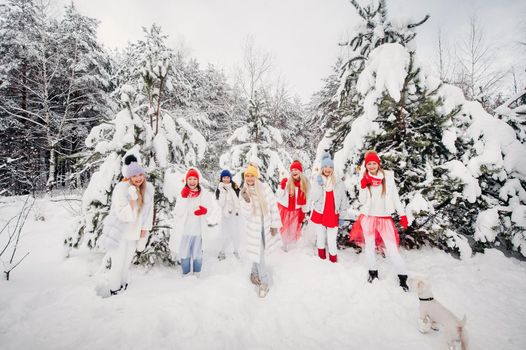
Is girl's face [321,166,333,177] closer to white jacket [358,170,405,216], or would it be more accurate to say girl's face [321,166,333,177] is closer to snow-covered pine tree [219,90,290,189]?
white jacket [358,170,405,216]

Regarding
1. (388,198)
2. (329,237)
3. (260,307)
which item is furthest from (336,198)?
(260,307)

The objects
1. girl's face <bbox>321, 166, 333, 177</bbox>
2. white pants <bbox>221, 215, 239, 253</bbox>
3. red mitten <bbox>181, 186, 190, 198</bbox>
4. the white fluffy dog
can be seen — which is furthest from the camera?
white pants <bbox>221, 215, 239, 253</bbox>

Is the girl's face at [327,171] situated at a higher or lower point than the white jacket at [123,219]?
higher

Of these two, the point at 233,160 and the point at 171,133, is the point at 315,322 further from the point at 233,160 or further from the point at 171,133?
the point at 233,160

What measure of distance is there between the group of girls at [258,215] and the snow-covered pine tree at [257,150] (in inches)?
99.1

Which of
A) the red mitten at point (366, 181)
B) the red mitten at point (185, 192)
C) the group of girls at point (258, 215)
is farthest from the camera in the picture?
the red mitten at point (185, 192)

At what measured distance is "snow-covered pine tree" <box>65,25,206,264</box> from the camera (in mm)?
4137

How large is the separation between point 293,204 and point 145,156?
10.7 ft

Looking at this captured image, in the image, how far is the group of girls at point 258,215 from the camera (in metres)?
3.60

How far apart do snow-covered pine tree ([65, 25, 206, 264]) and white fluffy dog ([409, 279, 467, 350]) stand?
3820mm

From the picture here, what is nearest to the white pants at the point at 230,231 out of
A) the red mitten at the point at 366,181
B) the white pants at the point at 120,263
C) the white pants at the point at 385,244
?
the white pants at the point at 120,263

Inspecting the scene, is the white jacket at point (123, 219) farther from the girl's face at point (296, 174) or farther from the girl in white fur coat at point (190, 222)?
the girl's face at point (296, 174)

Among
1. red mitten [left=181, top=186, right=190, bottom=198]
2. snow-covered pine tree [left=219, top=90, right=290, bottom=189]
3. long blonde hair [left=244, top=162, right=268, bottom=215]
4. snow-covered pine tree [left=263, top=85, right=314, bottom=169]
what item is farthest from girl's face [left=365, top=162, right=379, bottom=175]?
snow-covered pine tree [left=263, top=85, right=314, bottom=169]

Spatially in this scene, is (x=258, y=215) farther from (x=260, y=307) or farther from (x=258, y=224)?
(x=260, y=307)
